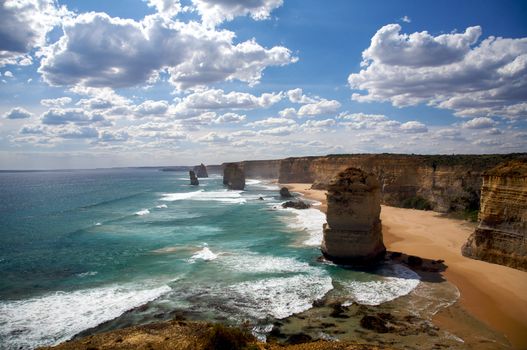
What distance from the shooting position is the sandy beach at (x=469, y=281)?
1501 centimetres

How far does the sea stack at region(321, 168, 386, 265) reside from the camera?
22844mm

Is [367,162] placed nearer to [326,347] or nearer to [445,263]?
[445,263]

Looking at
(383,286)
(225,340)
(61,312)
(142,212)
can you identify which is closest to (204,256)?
(61,312)

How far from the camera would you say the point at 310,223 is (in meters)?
38.8

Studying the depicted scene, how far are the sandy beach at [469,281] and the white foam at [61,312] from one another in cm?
1437

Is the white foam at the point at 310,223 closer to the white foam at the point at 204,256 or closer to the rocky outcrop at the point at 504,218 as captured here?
the white foam at the point at 204,256

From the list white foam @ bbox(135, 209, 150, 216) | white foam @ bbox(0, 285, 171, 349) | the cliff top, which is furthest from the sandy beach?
white foam @ bbox(135, 209, 150, 216)

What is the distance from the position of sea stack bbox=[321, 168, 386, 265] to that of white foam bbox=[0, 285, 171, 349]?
1060 cm

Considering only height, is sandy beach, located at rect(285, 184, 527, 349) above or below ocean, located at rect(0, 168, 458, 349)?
above

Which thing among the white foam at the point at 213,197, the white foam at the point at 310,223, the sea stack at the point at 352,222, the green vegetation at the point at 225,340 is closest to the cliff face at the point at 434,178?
the white foam at the point at 310,223

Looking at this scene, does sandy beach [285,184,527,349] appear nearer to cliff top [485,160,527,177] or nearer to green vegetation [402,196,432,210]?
cliff top [485,160,527,177]

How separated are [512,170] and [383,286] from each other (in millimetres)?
10705

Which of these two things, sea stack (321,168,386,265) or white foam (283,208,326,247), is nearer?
sea stack (321,168,386,265)

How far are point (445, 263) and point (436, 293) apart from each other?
5.55m
